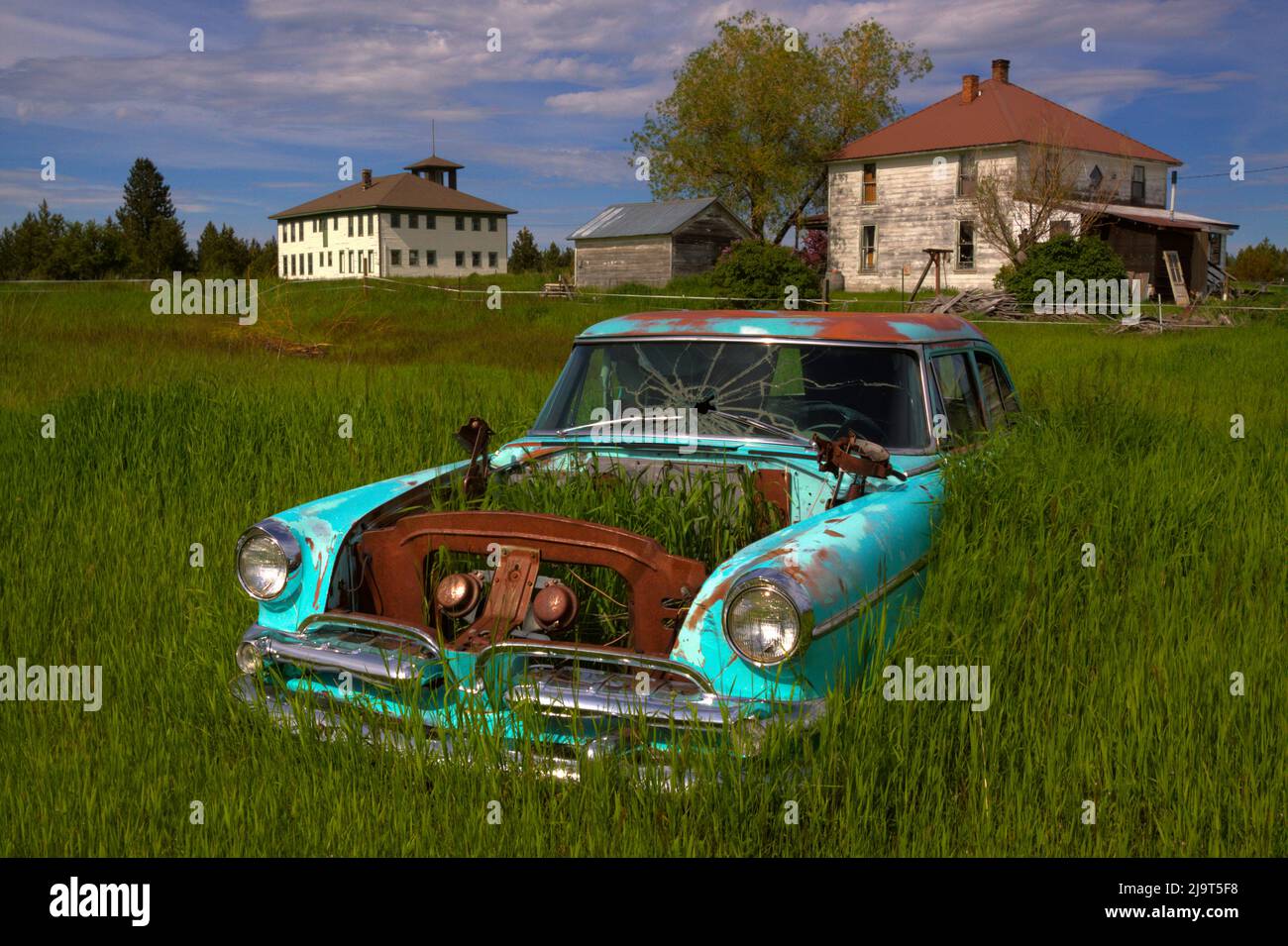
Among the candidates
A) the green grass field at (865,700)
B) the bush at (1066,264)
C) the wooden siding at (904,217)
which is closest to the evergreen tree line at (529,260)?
the wooden siding at (904,217)

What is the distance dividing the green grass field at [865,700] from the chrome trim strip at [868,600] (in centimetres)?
11

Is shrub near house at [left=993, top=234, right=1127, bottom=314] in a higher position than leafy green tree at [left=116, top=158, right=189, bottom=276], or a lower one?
lower

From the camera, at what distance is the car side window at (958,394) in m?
4.92

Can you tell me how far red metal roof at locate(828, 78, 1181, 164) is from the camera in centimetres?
3762

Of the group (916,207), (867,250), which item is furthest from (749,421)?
(867,250)

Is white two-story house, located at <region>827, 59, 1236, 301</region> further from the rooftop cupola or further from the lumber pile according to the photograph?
the rooftop cupola

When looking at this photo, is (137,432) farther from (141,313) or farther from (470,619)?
(141,313)

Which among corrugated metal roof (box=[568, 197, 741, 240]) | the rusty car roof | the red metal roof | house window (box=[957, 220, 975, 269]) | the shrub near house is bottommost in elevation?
the rusty car roof

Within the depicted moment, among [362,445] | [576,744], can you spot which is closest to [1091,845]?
[576,744]

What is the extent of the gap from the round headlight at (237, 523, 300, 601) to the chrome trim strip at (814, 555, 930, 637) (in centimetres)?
182

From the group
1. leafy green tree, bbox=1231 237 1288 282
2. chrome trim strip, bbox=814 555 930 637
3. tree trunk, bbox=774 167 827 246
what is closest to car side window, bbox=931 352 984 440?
chrome trim strip, bbox=814 555 930 637

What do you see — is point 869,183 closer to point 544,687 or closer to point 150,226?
point 544,687

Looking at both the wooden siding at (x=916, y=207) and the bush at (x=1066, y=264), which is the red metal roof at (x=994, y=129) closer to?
the wooden siding at (x=916, y=207)
